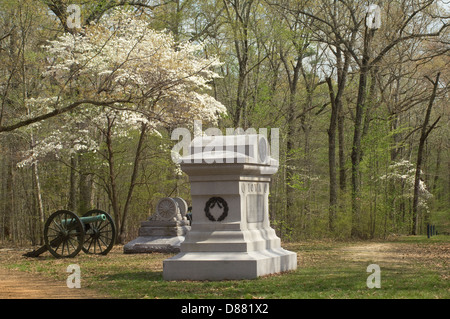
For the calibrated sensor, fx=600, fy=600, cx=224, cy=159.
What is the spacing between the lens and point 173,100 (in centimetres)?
2125

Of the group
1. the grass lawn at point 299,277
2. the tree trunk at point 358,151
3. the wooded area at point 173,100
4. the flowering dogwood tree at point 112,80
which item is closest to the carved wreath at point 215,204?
the grass lawn at point 299,277

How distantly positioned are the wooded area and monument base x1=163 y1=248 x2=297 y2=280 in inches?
181

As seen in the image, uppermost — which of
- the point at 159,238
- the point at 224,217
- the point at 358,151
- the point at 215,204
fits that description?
the point at 358,151

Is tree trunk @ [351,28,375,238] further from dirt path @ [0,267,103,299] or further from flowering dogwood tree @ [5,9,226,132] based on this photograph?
dirt path @ [0,267,103,299]

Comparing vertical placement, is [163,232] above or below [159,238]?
above

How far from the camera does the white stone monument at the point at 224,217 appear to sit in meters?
10.6

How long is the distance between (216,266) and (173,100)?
11.6m

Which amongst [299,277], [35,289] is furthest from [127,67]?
[299,277]

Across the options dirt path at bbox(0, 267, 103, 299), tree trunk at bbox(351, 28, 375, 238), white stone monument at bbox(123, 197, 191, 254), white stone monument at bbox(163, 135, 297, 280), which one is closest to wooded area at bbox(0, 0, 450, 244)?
tree trunk at bbox(351, 28, 375, 238)

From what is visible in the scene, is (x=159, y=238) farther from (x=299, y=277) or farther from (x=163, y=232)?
(x=299, y=277)

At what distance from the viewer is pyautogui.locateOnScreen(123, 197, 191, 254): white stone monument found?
59.3 ft
